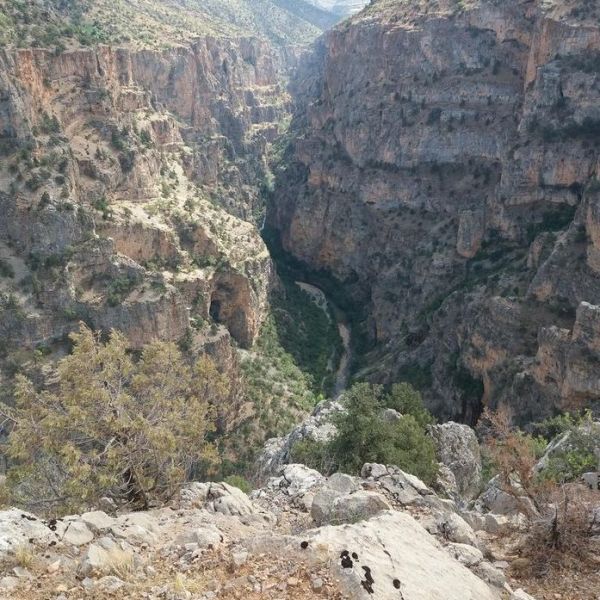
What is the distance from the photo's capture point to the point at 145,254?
5728 cm

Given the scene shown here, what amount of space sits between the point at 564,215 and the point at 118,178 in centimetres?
4843

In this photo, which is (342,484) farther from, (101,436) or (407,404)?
(407,404)

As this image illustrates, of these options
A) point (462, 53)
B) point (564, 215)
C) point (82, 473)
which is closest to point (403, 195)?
point (462, 53)

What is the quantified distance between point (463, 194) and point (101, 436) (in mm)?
72482

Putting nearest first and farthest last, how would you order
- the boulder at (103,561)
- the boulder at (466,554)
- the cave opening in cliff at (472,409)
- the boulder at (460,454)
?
the boulder at (103,561) < the boulder at (466,554) < the boulder at (460,454) < the cave opening in cliff at (472,409)

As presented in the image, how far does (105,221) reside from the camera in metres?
53.8

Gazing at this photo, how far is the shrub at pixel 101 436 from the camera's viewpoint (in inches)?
638

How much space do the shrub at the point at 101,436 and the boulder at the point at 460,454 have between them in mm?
16205

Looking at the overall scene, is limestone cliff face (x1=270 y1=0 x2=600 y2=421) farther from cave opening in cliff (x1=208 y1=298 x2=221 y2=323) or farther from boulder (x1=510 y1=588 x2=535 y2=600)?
boulder (x1=510 y1=588 x2=535 y2=600)

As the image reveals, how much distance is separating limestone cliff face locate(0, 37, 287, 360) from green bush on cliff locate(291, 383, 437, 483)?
85.6 ft

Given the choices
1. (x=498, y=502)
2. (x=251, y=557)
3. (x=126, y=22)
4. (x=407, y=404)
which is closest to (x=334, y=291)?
(x=126, y=22)

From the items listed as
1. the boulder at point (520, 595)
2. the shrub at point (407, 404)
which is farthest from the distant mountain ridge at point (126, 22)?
the boulder at point (520, 595)

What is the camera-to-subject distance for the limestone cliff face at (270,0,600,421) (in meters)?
52.8

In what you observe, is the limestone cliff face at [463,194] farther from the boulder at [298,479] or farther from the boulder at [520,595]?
the boulder at [520,595]
